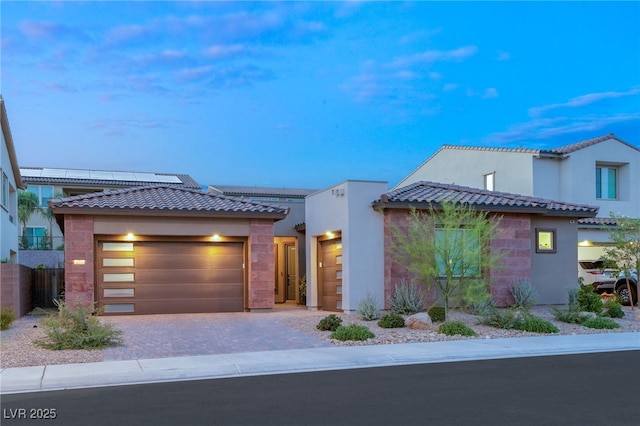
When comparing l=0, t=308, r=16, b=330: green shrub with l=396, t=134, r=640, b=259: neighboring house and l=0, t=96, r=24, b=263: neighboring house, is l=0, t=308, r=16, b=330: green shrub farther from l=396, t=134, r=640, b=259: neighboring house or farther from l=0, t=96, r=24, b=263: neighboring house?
l=396, t=134, r=640, b=259: neighboring house

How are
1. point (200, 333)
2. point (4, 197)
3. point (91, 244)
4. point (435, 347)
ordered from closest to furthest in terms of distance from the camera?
point (435, 347) < point (200, 333) < point (91, 244) < point (4, 197)

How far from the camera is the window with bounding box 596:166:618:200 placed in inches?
1256

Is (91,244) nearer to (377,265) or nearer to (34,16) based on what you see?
(34,16)

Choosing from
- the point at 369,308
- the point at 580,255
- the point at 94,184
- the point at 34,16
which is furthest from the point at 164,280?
the point at 94,184

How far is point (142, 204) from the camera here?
65.2ft

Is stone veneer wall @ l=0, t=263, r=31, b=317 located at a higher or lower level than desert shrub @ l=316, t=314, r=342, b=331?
higher

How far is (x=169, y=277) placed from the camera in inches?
808

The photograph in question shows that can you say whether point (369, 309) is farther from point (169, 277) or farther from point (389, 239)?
point (169, 277)

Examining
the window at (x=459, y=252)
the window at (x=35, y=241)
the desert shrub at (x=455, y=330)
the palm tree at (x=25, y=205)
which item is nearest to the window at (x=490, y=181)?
the window at (x=459, y=252)

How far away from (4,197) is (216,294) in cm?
→ 1116

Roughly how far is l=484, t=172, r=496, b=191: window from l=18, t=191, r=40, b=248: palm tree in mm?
29477

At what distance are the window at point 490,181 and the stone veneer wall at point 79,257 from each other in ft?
68.5

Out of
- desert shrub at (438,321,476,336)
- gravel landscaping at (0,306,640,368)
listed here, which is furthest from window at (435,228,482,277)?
desert shrub at (438,321,476,336)

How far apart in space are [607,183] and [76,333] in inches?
1085
